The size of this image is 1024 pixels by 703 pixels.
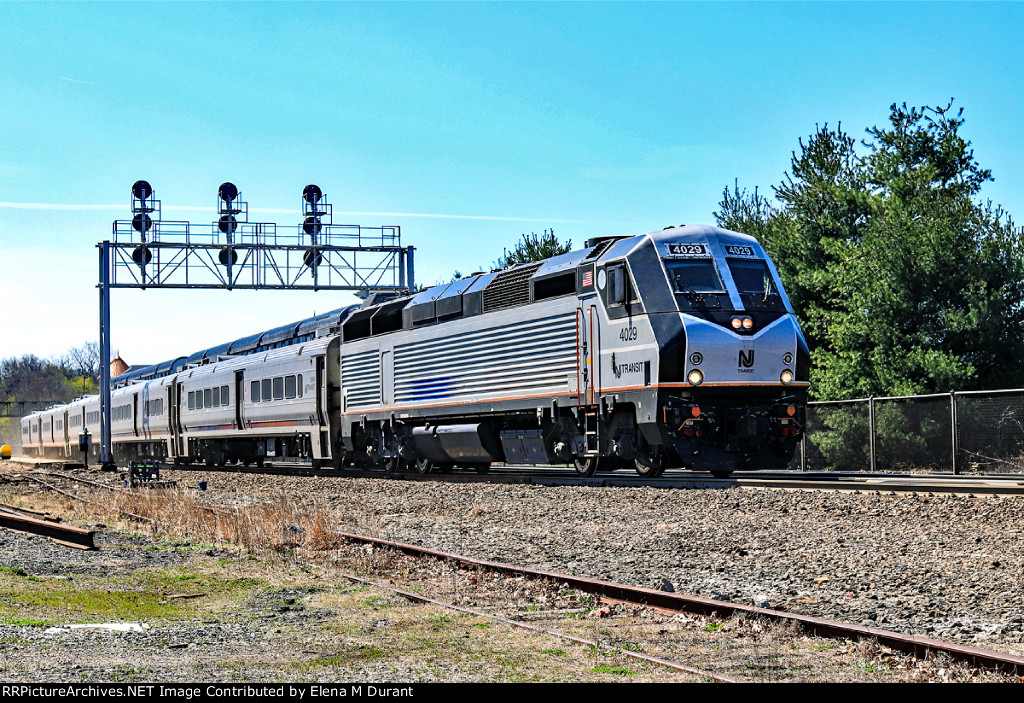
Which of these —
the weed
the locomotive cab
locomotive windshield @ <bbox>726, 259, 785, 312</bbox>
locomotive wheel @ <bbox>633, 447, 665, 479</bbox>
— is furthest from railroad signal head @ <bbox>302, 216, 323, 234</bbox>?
the weed

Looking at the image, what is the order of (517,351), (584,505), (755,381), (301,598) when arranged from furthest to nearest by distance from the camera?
(517,351), (755,381), (584,505), (301,598)

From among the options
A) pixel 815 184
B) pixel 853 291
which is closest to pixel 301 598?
pixel 853 291

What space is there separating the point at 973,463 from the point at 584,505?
10031mm

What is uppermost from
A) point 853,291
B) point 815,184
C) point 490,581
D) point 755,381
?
point 815,184

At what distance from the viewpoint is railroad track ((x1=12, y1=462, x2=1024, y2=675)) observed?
632cm

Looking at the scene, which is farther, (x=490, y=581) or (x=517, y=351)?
(x=517, y=351)

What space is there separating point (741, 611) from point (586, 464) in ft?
39.2

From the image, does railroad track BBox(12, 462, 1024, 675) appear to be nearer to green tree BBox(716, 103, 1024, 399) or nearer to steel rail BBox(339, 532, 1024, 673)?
steel rail BBox(339, 532, 1024, 673)

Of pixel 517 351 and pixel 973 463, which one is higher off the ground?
pixel 517 351

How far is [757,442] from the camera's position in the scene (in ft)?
58.0

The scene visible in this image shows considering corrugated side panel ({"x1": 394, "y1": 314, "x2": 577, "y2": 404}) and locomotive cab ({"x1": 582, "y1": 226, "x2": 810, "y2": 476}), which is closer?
locomotive cab ({"x1": 582, "y1": 226, "x2": 810, "y2": 476})

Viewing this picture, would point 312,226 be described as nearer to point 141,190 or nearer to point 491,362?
point 141,190
